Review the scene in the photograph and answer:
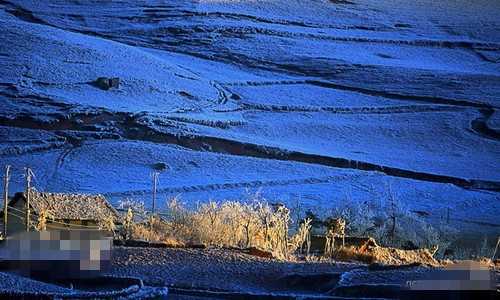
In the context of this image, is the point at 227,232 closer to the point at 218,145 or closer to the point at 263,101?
the point at 218,145

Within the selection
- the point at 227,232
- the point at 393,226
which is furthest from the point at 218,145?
the point at 227,232

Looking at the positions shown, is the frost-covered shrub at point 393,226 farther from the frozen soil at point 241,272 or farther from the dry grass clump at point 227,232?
the frozen soil at point 241,272

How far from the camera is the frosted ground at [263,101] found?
2964cm

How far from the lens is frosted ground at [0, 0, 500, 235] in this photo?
2964 centimetres

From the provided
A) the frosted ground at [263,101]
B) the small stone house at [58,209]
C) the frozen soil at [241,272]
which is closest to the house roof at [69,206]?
the small stone house at [58,209]

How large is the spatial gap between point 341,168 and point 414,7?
32199mm

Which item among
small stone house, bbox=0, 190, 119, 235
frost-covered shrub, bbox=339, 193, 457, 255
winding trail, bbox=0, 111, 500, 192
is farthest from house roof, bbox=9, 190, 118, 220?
winding trail, bbox=0, 111, 500, 192

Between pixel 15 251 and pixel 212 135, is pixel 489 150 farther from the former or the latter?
pixel 15 251

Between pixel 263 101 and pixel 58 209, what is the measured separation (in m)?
26.7

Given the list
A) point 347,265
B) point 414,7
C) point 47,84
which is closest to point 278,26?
point 414,7

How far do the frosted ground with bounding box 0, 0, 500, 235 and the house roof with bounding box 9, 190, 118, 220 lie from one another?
7422mm

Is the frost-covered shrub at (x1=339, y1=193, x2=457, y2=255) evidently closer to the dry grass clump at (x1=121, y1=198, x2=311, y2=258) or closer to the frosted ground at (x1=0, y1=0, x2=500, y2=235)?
the frosted ground at (x1=0, y1=0, x2=500, y2=235)

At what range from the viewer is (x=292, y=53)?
5172 cm

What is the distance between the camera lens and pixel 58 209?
16.1 m
